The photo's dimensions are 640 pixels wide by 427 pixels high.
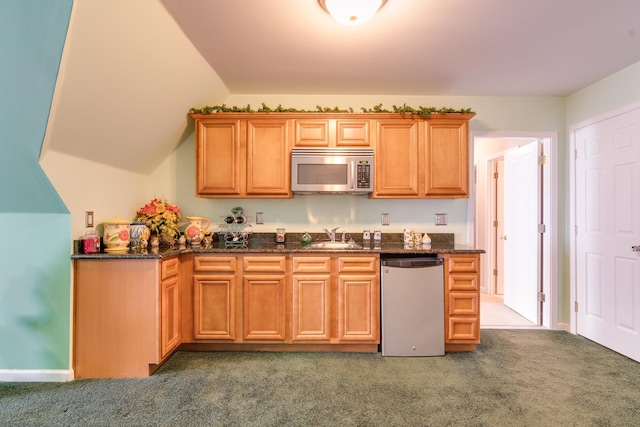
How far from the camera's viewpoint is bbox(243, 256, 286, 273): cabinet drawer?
268 cm

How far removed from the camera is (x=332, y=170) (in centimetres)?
291

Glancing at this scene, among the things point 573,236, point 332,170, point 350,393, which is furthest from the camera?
point 573,236

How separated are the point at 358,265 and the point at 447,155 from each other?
4.51ft

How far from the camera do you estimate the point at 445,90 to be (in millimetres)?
3189

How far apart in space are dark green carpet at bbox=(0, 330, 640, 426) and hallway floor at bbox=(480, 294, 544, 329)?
66 centimetres

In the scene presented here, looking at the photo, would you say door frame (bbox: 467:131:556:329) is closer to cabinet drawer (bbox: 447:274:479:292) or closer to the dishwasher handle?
cabinet drawer (bbox: 447:274:479:292)

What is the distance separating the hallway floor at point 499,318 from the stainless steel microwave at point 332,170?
6.84ft

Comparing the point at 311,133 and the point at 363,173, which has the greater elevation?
the point at 311,133

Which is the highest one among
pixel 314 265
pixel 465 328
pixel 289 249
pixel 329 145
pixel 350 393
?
pixel 329 145

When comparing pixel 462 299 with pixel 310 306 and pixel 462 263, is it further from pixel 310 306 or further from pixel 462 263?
pixel 310 306

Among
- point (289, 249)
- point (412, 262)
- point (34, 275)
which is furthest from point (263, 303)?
point (34, 275)

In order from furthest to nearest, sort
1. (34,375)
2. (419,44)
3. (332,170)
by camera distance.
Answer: (332,170) < (419,44) < (34,375)

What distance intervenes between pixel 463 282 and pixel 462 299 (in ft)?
0.49

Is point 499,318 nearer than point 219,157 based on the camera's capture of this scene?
No
